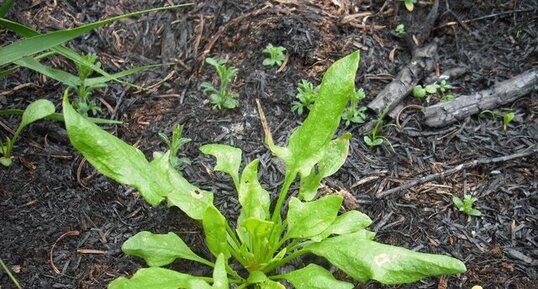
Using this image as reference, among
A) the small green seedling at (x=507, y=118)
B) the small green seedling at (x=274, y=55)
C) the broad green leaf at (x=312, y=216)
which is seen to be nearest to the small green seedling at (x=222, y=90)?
the small green seedling at (x=274, y=55)

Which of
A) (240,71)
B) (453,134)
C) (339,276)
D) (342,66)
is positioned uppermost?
(342,66)

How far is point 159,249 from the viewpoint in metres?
2.08

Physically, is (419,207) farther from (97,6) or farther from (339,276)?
(97,6)

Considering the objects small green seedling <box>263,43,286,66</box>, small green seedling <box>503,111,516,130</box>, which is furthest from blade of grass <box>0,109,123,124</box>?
small green seedling <box>503,111,516,130</box>

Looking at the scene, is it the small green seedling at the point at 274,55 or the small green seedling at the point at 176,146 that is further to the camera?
the small green seedling at the point at 274,55

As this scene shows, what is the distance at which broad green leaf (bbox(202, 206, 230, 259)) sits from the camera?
6.35 feet

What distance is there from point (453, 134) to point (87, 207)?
159 cm

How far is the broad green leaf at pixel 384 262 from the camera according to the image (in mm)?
1791

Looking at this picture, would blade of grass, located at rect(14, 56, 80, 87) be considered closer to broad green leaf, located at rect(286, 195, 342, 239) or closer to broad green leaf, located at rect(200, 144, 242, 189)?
broad green leaf, located at rect(200, 144, 242, 189)

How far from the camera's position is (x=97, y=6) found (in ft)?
9.72

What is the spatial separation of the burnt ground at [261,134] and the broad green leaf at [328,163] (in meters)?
0.20

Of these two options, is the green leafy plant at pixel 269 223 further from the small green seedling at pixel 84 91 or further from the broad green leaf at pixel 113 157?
the small green seedling at pixel 84 91

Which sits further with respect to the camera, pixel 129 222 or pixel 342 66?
pixel 129 222

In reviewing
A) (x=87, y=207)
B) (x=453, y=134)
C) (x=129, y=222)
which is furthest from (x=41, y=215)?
(x=453, y=134)
